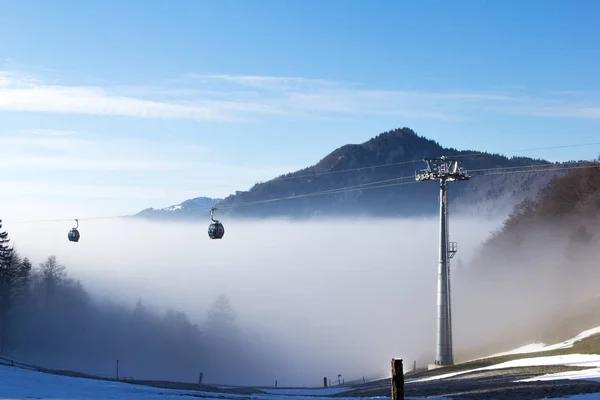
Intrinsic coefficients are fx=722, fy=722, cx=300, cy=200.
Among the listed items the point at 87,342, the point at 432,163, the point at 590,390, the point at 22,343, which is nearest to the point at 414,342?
the point at 87,342

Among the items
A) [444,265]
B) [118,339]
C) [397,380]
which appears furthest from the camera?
[118,339]

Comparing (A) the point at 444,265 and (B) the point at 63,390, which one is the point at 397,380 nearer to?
(B) the point at 63,390

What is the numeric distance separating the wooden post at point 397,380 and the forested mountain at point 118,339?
350ft

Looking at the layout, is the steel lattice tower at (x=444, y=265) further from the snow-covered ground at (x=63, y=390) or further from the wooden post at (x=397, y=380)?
the wooden post at (x=397, y=380)

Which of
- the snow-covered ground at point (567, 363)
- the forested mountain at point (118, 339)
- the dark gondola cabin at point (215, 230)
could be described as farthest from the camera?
the forested mountain at point (118, 339)

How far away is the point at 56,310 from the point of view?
152 meters

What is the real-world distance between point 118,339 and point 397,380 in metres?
148

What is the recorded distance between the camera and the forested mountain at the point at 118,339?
432 ft

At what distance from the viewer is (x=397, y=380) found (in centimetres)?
1750

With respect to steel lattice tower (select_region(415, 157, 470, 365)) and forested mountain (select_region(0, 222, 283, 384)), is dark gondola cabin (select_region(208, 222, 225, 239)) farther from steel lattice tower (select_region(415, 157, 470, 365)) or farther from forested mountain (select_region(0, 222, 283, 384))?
forested mountain (select_region(0, 222, 283, 384))

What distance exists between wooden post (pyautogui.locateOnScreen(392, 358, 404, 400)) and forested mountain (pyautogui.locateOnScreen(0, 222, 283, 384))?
350 feet

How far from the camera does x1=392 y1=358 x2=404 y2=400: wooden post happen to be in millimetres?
17375

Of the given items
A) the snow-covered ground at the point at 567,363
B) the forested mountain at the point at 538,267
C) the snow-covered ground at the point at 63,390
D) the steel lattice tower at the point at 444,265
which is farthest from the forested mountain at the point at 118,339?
the snow-covered ground at the point at 567,363

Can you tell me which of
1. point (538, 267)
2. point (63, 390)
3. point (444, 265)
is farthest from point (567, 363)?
point (538, 267)
